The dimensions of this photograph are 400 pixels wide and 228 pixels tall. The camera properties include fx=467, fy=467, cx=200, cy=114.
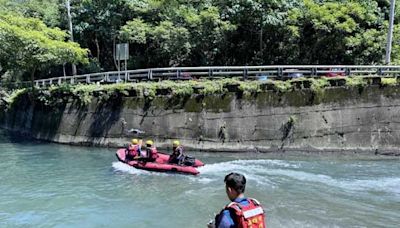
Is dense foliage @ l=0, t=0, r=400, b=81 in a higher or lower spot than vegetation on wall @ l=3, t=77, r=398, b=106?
higher

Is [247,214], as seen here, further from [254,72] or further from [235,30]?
[235,30]

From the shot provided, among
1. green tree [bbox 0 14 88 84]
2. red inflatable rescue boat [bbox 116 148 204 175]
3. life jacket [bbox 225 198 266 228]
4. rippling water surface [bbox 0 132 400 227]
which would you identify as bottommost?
rippling water surface [bbox 0 132 400 227]

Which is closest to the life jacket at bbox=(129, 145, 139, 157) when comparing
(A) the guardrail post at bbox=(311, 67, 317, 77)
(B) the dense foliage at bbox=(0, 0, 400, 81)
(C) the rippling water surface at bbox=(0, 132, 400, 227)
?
(C) the rippling water surface at bbox=(0, 132, 400, 227)

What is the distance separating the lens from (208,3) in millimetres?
36188

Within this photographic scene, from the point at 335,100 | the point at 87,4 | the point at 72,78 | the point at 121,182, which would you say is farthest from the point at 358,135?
the point at 87,4

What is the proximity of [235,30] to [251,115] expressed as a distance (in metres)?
12.0

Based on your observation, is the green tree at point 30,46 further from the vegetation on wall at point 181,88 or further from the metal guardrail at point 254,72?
the vegetation on wall at point 181,88

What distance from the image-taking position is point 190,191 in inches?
619

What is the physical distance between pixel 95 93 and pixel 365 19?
18878 mm

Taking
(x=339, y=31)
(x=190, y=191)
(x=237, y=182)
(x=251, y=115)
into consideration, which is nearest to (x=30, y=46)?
(x=251, y=115)

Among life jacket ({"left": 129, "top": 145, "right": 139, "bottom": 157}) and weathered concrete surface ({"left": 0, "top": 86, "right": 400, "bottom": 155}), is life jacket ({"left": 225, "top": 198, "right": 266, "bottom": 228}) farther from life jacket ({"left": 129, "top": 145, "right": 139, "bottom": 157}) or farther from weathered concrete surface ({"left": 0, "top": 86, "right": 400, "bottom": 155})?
weathered concrete surface ({"left": 0, "top": 86, "right": 400, "bottom": 155})

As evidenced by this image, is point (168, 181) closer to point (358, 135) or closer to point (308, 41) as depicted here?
point (358, 135)

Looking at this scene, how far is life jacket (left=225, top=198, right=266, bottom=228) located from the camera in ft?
16.5

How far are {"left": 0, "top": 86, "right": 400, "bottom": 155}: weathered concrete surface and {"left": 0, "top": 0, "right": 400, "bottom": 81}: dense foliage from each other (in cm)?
727
